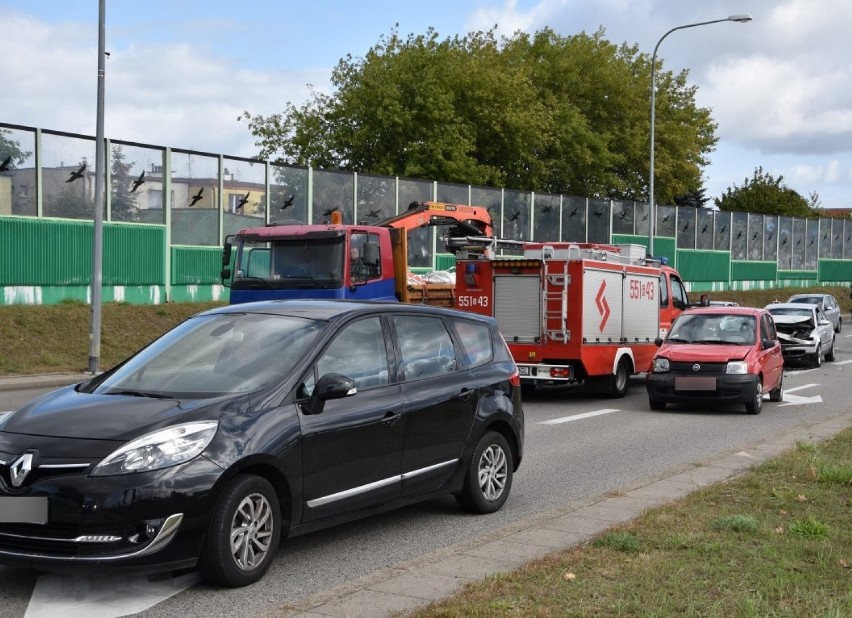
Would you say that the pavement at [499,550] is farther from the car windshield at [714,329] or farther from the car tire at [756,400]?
the car windshield at [714,329]

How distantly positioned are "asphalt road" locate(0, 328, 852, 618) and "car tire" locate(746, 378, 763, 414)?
0.44 feet

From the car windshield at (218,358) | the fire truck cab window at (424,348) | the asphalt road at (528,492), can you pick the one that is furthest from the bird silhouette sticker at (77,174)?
the fire truck cab window at (424,348)

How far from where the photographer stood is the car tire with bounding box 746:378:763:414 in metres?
16.5

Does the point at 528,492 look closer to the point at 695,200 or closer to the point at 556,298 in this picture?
the point at 556,298

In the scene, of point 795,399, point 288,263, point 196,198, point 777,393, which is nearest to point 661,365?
point 777,393

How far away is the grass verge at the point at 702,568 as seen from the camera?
5.53 meters

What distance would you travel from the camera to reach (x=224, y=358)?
7082 millimetres

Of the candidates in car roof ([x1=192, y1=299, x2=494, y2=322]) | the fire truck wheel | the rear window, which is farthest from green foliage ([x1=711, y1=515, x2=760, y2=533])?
the fire truck wheel

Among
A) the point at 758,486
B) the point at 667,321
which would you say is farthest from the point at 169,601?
the point at 667,321

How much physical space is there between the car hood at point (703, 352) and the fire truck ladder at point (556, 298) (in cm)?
161

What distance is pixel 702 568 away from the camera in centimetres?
634

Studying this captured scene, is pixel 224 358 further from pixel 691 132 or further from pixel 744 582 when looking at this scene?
pixel 691 132

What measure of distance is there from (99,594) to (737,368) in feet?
39.8

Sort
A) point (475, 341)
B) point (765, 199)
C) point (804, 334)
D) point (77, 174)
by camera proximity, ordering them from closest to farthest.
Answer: point (475, 341), point (77, 174), point (804, 334), point (765, 199)
